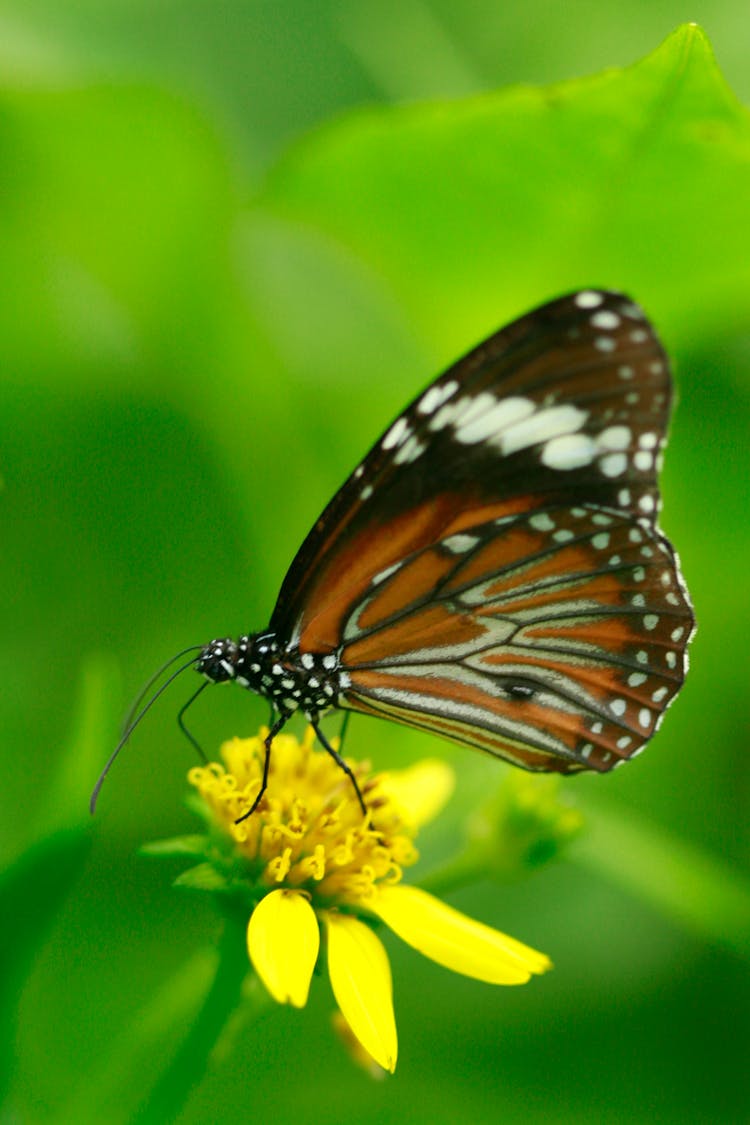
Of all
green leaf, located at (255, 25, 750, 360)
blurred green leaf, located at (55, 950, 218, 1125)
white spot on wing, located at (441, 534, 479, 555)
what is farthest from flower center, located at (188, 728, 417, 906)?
green leaf, located at (255, 25, 750, 360)

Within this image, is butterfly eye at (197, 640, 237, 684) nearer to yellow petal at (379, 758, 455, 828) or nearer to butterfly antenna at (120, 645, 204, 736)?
butterfly antenna at (120, 645, 204, 736)

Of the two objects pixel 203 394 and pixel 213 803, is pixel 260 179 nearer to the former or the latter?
pixel 203 394

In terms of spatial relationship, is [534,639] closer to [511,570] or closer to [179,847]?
[511,570]

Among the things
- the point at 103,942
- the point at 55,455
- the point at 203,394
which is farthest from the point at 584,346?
the point at 103,942

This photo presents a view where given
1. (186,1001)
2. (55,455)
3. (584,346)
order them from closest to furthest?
1. (186,1001)
2. (584,346)
3. (55,455)

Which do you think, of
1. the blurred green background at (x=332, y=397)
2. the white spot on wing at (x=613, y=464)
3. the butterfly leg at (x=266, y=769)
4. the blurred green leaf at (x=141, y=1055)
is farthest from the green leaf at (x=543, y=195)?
the blurred green leaf at (x=141, y=1055)

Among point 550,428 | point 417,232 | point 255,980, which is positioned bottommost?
point 255,980

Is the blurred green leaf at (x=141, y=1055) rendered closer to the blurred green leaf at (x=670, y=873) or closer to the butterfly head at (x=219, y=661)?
the butterfly head at (x=219, y=661)

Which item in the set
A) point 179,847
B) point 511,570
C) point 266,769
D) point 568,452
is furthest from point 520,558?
point 179,847
